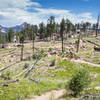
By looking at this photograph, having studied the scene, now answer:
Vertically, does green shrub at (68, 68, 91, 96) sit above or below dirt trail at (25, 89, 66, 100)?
above

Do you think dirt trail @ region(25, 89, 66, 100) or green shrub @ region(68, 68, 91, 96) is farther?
dirt trail @ region(25, 89, 66, 100)

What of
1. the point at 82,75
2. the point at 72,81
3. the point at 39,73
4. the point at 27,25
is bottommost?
the point at 39,73

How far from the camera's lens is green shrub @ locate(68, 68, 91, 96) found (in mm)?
14970

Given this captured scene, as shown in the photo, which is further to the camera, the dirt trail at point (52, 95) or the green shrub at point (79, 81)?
the dirt trail at point (52, 95)

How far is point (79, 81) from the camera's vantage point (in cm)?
1490

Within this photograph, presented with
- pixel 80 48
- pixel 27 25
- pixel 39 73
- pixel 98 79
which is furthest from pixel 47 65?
pixel 27 25

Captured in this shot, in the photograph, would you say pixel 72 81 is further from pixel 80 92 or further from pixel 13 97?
pixel 13 97

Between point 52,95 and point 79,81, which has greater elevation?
point 79,81

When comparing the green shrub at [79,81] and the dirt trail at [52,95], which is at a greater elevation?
the green shrub at [79,81]

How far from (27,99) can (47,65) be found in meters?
18.7

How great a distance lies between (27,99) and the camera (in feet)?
51.5

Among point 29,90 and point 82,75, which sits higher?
point 82,75

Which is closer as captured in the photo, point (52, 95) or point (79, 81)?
point (79, 81)

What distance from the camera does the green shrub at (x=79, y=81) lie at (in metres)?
15.0
